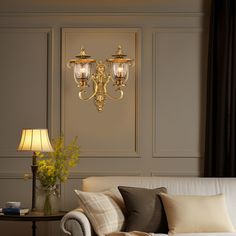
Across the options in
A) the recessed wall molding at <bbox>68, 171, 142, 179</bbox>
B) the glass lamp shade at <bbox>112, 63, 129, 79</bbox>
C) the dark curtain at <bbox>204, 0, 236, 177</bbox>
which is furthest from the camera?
the recessed wall molding at <bbox>68, 171, 142, 179</bbox>

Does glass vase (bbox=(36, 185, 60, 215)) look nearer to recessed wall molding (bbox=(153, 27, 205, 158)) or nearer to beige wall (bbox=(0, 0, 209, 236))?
beige wall (bbox=(0, 0, 209, 236))

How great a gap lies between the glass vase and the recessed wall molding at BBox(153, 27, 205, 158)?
1.33 meters

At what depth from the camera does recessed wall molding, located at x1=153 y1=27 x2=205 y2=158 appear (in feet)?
20.7

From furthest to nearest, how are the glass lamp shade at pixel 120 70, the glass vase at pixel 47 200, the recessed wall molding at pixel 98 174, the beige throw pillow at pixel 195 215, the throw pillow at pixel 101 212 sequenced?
the recessed wall molding at pixel 98 174, the glass lamp shade at pixel 120 70, the glass vase at pixel 47 200, the beige throw pillow at pixel 195 215, the throw pillow at pixel 101 212

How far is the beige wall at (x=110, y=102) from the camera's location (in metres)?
6.30

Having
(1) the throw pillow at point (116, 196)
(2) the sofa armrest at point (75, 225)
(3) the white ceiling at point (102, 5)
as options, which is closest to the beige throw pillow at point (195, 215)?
(1) the throw pillow at point (116, 196)

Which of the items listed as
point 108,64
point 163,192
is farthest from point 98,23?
point 163,192

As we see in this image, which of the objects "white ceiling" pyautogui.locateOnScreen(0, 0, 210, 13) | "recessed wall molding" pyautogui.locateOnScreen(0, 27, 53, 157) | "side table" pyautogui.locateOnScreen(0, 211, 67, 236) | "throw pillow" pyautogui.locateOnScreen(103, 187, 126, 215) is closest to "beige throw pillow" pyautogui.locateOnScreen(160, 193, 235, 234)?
"throw pillow" pyautogui.locateOnScreen(103, 187, 126, 215)

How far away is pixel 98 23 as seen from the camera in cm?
631

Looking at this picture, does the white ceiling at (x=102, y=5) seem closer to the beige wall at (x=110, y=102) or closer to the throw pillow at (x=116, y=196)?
the beige wall at (x=110, y=102)

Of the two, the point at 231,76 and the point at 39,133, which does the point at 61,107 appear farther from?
the point at 231,76

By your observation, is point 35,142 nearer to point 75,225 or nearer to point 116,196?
point 116,196

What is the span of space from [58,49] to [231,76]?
1703mm

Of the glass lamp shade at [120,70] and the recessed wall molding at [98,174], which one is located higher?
the glass lamp shade at [120,70]
